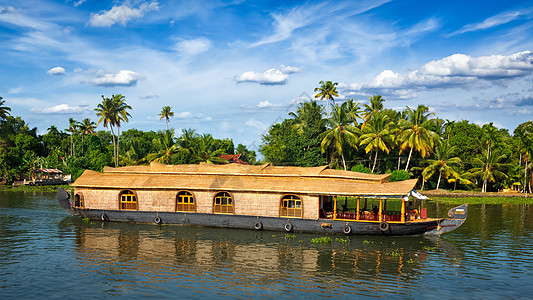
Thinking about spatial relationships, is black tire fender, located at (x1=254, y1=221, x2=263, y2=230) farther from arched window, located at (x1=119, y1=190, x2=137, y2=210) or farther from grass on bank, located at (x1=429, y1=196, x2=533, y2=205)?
grass on bank, located at (x1=429, y1=196, x2=533, y2=205)

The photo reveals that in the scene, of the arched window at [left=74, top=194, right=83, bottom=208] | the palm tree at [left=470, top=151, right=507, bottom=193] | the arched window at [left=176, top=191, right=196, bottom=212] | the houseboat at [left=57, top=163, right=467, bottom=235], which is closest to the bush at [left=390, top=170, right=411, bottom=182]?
the palm tree at [left=470, top=151, right=507, bottom=193]

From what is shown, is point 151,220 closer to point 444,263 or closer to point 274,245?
point 274,245

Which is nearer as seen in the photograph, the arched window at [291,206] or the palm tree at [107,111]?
A: the arched window at [291,206]

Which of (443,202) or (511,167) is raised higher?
(511,167)

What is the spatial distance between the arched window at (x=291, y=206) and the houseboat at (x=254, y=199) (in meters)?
0.05

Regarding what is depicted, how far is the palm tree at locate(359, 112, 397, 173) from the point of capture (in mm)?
47406

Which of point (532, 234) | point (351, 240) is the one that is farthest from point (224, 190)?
point (532, 234)

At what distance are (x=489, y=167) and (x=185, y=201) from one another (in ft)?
126

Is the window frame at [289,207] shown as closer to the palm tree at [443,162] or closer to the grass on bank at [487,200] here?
the grass on bank at [487,200]

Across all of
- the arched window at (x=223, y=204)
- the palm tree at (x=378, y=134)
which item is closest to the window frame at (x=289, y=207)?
the arched window at (x=223, y=204)

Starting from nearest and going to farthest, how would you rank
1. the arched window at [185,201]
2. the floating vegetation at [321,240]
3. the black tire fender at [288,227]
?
the floating vegetation at [321,240]
the black tire fender at [288,227]
the arched window at [185,201]

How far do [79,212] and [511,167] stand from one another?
4558 cm

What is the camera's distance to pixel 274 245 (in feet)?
68.2

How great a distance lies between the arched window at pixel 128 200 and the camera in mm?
25859
